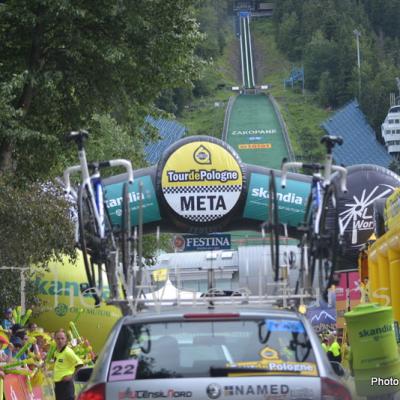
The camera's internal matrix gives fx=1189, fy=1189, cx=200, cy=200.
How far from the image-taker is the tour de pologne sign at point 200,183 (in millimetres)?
20281

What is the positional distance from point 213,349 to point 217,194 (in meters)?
13.0

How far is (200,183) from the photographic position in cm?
2023

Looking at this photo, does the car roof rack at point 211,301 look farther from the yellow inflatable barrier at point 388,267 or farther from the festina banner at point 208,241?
the festina banner at point 208,241

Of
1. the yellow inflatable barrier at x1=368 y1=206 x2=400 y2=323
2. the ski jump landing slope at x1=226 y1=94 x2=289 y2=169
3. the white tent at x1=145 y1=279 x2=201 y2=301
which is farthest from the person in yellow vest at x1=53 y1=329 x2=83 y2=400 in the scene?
the ski jump landing slope at x1=226 y1=94 x2=289 y2=169

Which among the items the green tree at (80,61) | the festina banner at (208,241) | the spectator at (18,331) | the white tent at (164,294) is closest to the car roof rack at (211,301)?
the white tent at (164,294)

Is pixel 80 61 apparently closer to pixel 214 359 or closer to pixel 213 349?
pixel 213 349

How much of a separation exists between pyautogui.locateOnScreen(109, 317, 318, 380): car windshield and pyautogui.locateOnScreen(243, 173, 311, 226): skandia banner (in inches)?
503

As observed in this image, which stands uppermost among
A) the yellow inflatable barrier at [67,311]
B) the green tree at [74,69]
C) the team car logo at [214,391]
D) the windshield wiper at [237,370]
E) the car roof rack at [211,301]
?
the green tree at [74,69]

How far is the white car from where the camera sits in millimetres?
7156

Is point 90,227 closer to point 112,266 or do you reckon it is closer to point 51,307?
point 112,266

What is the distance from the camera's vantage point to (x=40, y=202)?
21609 mm

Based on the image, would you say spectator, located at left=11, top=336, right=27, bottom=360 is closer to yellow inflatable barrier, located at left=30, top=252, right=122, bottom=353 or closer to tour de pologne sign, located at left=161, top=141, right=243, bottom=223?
tour de pologne sign, located at left=161, top=141, right=243, bottom=223

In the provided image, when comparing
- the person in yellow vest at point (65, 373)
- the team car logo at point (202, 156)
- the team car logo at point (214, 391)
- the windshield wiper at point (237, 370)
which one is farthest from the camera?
the team car logo at point (202, 156)

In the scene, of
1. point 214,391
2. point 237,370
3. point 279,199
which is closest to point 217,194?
point 279,199
